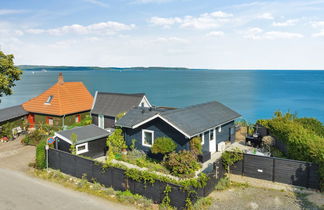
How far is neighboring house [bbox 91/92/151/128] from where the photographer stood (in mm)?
30938

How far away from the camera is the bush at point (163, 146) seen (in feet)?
65.6

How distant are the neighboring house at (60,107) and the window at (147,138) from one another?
1390cm

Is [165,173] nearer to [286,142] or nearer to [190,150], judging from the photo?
[190,150]

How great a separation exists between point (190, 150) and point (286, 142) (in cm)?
745

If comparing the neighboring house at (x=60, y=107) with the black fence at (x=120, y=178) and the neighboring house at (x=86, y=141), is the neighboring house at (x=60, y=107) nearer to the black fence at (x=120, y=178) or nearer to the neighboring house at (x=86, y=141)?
the neighboring house at (x=86, y=141)

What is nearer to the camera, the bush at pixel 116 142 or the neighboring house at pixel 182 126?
the neighboring house at pixel 182 126

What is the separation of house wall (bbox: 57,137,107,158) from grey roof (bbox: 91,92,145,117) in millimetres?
7715

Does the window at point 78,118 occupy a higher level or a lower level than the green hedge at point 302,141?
lower

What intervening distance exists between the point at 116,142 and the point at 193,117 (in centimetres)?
702

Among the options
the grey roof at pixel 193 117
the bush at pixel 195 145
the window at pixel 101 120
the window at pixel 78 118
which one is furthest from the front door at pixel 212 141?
the window at pixel 78 118

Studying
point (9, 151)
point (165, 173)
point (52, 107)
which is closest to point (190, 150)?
point (165, 173)

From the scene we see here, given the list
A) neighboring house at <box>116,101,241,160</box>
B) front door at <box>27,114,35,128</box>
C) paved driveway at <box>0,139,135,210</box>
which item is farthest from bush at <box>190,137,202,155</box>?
front door at <box>27,114,35,128</box>

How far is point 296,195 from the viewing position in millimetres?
15297

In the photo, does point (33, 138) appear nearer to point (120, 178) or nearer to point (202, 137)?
point (120, 178)
